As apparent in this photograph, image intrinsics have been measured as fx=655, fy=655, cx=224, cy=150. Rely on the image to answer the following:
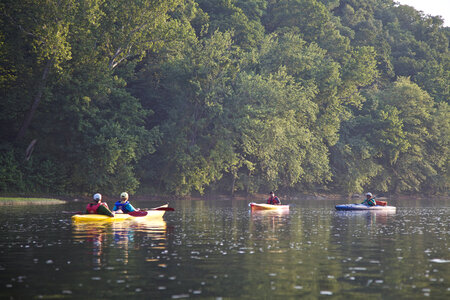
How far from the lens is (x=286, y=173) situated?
7331 centimetres

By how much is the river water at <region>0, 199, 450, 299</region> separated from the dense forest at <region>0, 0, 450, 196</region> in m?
29.0

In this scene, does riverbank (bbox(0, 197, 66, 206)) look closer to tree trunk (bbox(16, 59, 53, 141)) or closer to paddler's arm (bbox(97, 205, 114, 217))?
tree trunk (bbox(16, 59, 53, 141))

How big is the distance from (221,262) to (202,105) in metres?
51.4

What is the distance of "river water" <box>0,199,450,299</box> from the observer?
13.5m

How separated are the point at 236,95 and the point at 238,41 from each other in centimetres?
1481

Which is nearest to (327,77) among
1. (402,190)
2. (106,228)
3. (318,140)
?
(318,140)

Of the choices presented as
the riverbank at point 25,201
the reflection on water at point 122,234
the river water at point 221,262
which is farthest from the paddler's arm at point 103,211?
the riverbank at point 25,201

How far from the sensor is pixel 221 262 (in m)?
17.6

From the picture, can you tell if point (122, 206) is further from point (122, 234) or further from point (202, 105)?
point (202, 105)

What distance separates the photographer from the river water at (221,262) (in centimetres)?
1353

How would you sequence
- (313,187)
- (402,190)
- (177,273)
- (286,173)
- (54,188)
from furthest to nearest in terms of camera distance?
1. (402,190)
2. (313,187)
3. (286,173)
4. (54,188)
5. (177,273)

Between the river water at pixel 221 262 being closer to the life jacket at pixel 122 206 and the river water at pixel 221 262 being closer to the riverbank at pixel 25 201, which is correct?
the life jacket at pixel 122 206

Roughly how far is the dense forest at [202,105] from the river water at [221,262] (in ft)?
95.3

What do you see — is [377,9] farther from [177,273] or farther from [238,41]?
[177,273]
